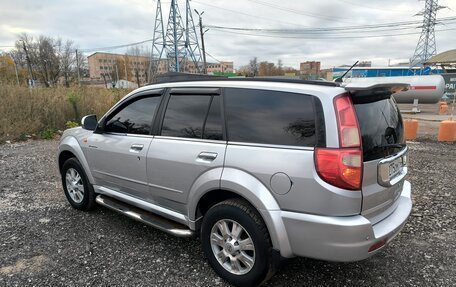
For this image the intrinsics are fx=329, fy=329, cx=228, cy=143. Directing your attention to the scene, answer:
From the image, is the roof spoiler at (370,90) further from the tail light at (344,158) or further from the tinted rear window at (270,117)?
the tinted rear window at (270,117)

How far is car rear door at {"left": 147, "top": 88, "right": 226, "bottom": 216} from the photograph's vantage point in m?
2.88

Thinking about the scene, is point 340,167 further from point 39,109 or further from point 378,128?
point 39,109

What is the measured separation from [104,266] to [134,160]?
3.56 feet

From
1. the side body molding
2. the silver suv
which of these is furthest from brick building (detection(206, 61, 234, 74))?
the silver suv

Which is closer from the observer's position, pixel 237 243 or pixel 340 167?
pixel 340 167

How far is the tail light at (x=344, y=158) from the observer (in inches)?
90.7

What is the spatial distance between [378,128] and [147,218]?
93.8 inches

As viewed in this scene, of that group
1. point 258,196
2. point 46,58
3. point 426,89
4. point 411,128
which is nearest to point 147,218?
point 258,196

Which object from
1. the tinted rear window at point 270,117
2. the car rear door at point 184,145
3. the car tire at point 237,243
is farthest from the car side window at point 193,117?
the car tire at point 237,243

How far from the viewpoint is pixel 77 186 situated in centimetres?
452

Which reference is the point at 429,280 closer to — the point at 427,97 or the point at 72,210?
the point at 72,210

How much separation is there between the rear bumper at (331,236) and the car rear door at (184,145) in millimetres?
746

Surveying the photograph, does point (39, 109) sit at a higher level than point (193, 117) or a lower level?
lower

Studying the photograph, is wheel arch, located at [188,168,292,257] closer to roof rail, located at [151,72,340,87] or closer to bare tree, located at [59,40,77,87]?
roof rail, located at [151,72,340,87]
